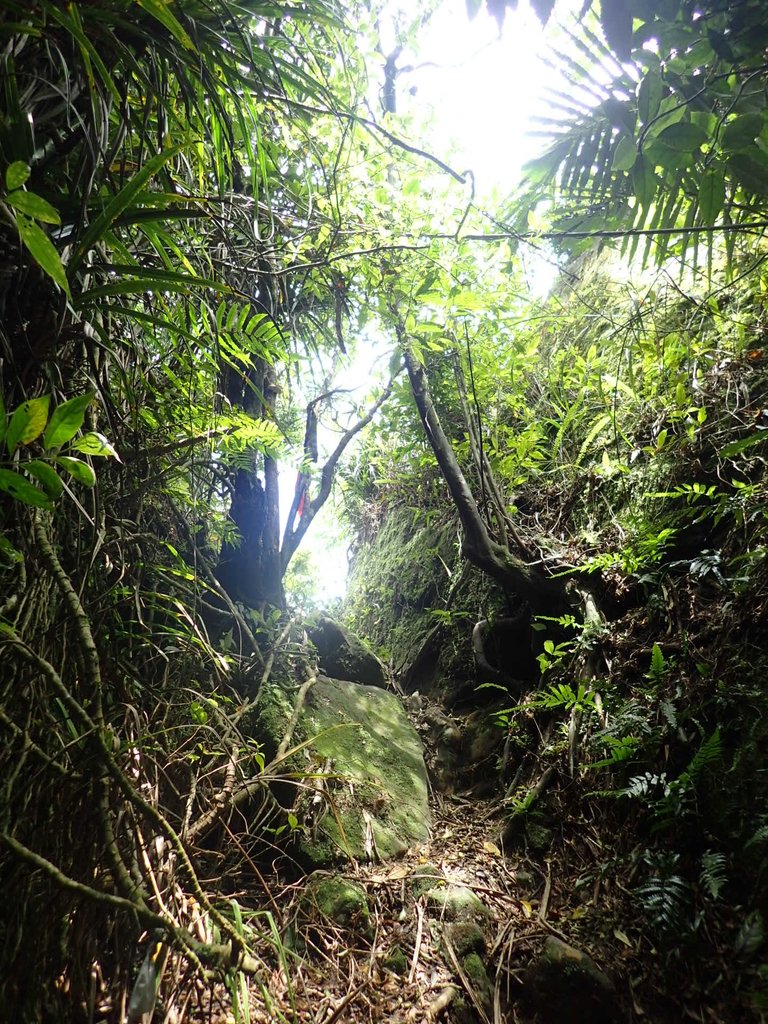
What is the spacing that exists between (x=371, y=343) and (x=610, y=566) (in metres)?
2.21

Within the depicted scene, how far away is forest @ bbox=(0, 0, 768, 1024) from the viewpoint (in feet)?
3.02

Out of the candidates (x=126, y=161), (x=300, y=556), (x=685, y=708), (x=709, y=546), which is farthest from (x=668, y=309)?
(x=300, y=556)

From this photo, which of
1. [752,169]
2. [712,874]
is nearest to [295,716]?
[712,874]

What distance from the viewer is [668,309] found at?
10.1ft

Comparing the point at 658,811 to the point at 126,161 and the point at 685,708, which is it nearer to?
the point at 685,708

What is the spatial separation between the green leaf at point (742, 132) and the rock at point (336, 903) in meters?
2.36

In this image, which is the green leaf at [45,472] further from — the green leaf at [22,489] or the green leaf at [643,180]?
the green leaf at [643,180]

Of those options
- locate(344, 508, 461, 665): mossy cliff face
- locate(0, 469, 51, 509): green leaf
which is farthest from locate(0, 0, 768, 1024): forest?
locate(344, 508, 461, 665): mossy cliff face

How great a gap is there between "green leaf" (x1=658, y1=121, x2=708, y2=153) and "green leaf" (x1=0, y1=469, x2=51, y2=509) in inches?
55.9

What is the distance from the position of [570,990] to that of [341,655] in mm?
2194

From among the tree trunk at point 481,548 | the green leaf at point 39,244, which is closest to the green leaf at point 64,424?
the green leaf at point 39,244

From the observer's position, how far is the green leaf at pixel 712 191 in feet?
3.58

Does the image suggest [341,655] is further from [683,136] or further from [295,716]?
[683,136]

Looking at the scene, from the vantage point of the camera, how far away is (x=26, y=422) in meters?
0.72
